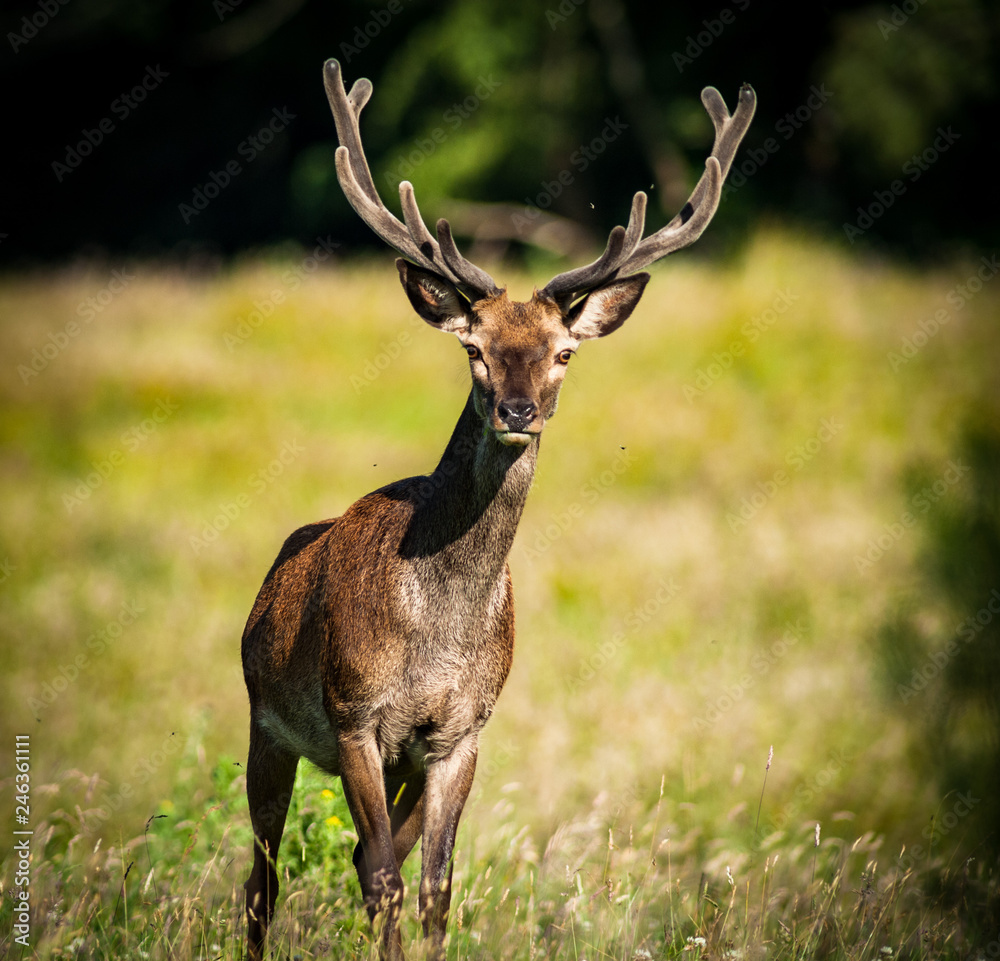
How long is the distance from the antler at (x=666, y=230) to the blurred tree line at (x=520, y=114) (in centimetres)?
1764

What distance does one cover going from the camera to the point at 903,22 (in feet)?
76.2

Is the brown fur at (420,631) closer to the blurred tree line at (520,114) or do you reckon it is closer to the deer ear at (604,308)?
the deer ear at (604,308)

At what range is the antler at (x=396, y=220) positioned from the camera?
13.4 feet

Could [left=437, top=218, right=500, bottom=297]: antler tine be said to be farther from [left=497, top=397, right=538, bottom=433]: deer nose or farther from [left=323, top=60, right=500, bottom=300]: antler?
[left=497, top=397, right=538, bottom=433]: deer nose

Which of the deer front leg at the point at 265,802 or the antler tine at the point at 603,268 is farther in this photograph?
the deer front leg at the point at 265,802

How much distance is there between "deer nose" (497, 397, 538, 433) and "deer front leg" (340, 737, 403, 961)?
43.1 inches

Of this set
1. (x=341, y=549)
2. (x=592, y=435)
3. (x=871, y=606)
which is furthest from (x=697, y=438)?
(x=341, y=549)

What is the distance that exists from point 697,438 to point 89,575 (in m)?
5.97

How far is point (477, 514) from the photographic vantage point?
158 inches

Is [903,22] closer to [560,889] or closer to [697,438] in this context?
[697,438]

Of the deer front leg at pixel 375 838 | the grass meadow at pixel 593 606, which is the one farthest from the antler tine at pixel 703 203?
the deer front leg at pixel 375 838

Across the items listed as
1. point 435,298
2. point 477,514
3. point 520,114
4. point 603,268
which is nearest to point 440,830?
point 477,514

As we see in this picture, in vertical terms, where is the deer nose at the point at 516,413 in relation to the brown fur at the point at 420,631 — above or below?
above

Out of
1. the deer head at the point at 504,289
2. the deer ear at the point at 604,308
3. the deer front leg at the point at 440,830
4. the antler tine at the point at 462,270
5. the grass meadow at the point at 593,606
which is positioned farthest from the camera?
the grass meadow at the point at 593,606
